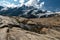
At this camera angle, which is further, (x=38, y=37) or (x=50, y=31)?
(x=50, y=31)

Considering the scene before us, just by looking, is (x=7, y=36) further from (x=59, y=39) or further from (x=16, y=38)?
(x=59, y=39)

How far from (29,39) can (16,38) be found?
4290 mm

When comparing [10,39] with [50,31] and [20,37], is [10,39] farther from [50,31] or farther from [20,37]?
[50,31]

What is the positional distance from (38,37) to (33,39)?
317 centimetres

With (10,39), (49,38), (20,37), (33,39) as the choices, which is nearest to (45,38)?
(49,38)

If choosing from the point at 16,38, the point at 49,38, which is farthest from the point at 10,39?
the point at 49,38

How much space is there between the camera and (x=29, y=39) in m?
48.3

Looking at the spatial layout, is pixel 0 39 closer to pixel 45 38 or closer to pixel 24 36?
pixel 24 36

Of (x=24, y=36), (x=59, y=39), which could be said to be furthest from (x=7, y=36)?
(x=59, y=39)

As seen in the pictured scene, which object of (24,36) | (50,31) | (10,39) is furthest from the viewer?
(50,31)

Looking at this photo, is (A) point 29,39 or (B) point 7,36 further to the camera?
(B) point 7,36

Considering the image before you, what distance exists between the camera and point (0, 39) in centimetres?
4841

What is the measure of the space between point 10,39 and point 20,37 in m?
3.67

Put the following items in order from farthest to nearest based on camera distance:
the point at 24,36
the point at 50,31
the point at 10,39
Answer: the point at 50,31 → the point at 24,36 → the point at 10,39
